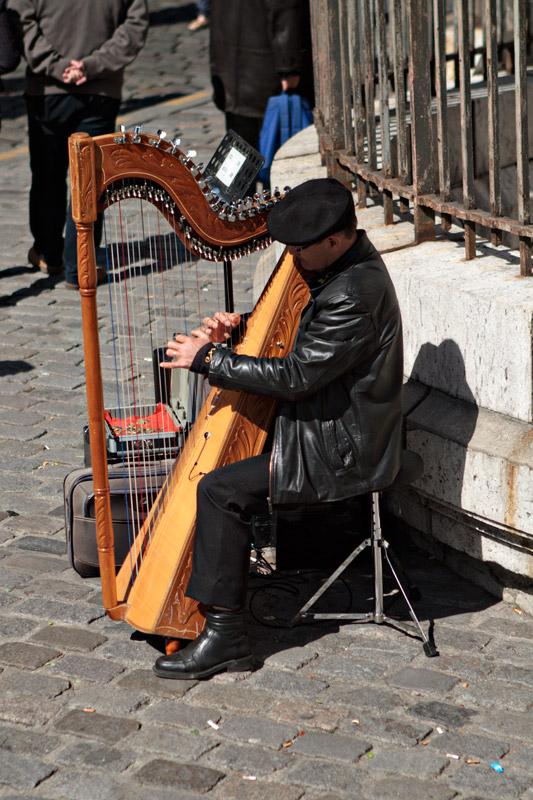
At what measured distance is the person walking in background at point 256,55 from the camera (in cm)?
724

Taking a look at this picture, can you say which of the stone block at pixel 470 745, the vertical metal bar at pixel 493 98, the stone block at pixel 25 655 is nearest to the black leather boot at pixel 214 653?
the stone block at pixel 25 655

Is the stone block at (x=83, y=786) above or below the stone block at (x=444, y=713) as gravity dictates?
above

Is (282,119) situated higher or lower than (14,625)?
higher

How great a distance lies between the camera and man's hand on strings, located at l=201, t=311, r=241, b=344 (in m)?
3.58

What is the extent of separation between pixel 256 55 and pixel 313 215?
15.1ft

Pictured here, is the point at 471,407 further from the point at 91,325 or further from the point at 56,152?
the point at 56,152

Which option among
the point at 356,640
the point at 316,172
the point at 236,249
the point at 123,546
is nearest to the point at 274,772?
the point at 356,640

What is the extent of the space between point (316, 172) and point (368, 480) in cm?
243

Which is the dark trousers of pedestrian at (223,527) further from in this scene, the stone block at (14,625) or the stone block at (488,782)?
the stone block at (488,782)

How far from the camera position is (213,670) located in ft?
11.2

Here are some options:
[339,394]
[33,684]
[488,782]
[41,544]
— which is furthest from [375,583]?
[41,544]

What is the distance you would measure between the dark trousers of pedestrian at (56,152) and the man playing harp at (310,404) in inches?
144

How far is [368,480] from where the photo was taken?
343 cm

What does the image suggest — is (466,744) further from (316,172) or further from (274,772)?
(316,172)
